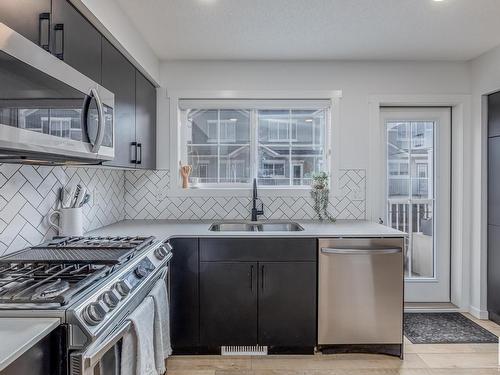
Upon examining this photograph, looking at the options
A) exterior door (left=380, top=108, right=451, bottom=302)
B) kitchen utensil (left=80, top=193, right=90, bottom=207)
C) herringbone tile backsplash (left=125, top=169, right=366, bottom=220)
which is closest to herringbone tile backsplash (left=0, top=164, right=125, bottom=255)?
kitchen utensil (left=80, top=193, right=90, bottom=207)

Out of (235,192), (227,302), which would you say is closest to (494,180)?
(235,192)

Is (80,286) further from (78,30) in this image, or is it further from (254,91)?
(254,91)

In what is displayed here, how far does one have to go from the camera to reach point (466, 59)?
332 cm

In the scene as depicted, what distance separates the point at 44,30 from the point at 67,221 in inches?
47.0

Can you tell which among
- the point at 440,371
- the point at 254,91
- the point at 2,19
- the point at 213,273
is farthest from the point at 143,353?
the point at 254,91

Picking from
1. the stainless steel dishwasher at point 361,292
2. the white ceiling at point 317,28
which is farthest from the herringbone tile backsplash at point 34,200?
the stainless steel dishwasher at point 361,292

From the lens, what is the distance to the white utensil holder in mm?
2262

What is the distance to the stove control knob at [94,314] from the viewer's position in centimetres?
123

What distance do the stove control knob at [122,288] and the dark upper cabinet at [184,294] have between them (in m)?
0.97

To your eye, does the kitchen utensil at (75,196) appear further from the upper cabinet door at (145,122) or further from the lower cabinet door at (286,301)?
the lower cabinet door at (286,301)

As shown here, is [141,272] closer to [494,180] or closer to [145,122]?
[145,122]

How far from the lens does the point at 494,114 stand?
3.15 meters

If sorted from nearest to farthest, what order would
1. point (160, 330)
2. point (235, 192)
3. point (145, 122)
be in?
point (160, 330) < point (145, 122) < point (235, 192)

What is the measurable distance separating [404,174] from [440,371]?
5.84 ft
